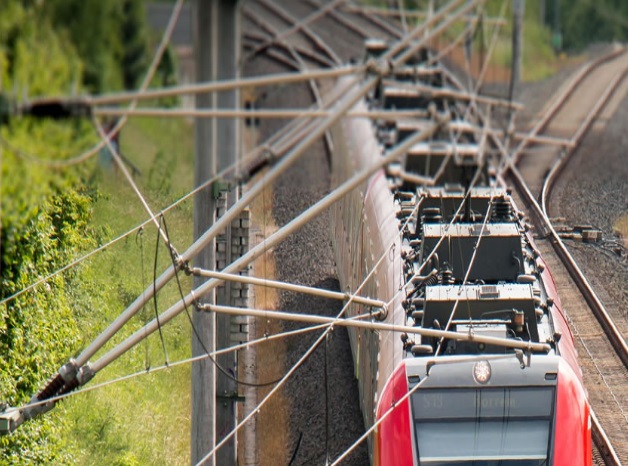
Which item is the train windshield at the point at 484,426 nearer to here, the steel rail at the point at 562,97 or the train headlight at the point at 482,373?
the train headlight at the point at 482,373

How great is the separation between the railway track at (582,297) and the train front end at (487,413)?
4969 millimetres

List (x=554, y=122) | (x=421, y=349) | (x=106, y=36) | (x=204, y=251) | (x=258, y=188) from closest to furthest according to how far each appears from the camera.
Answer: (x=258, y=188) < (x=421, y=349) < (x=204, y=251) < (x=106, y=36) < (x=554, y=122)

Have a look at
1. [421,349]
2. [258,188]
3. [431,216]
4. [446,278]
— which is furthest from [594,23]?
[258,188]

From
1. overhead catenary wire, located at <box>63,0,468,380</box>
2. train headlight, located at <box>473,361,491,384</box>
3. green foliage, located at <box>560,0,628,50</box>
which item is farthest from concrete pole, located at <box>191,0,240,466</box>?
green foliage, located at <box>560,0,628,50</box>

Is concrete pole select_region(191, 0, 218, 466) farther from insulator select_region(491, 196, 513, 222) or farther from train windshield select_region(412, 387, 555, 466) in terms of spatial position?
insulator select_region(491, 196, 513, 222)

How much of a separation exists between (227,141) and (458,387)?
137 inches

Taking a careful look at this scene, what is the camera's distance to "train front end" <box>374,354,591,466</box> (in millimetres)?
15602

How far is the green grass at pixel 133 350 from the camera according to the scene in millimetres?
21922

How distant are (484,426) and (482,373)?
0.55 meters

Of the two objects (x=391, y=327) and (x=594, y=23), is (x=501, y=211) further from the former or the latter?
(x=594, y=23)

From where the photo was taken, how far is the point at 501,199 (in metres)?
20.0

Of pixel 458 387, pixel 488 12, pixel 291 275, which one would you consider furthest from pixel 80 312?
pixel 488 12

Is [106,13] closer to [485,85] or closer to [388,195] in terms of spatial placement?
[388,195]

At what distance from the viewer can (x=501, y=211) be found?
1983 centimetres
